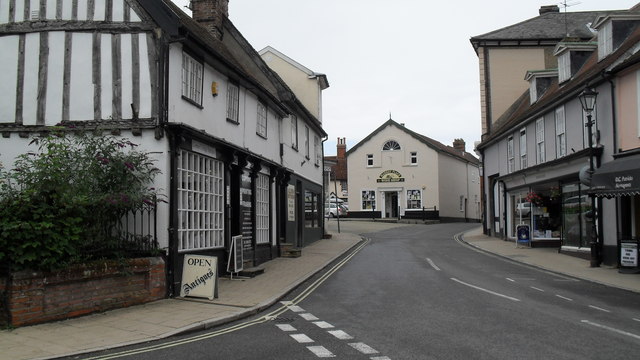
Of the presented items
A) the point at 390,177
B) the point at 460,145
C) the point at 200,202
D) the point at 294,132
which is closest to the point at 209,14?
the point at 294,132

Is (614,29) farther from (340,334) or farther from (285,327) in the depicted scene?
(285,327)

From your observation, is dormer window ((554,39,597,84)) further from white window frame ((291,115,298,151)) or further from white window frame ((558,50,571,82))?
white window frame ((291,115,298,151))

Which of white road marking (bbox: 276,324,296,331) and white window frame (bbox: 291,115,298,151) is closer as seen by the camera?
white road marking (bbox: 276,324,296,331)

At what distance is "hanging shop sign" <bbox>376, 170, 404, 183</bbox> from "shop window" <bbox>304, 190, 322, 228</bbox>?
21243 millimetres

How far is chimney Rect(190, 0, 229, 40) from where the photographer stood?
797 inches

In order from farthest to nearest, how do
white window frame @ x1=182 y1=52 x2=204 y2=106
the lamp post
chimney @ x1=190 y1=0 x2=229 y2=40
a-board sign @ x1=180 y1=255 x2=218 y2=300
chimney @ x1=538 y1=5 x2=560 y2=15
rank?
chimney @ x1=538 y1=5 x2=560 y2=15, chimney @ x1=190 y1=0 x2=229 y2=40, the lamp post, white window frame @ x1=182 y1=52 x2=204 y2=106, a-board sign @ x1=180 y1=255 x2=218 y2=300

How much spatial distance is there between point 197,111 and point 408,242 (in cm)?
1661

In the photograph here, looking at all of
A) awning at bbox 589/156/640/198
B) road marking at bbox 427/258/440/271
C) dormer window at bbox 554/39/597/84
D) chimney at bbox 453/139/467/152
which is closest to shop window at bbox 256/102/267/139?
road marking at bbox 427/258/440/271

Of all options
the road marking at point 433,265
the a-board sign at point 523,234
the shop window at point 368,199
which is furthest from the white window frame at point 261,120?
the shop window at point 368,199

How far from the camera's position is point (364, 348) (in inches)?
275

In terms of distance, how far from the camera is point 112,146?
10672 millimetres

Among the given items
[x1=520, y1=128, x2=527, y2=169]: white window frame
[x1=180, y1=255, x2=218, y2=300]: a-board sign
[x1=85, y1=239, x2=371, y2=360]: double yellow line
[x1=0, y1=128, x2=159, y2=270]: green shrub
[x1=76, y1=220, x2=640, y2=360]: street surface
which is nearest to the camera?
[x1=76, y1=220, x2=640, y2=360]: street surface

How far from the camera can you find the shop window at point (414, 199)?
1908 inches

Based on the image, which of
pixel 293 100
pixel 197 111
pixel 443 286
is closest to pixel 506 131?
pixel 293 100
